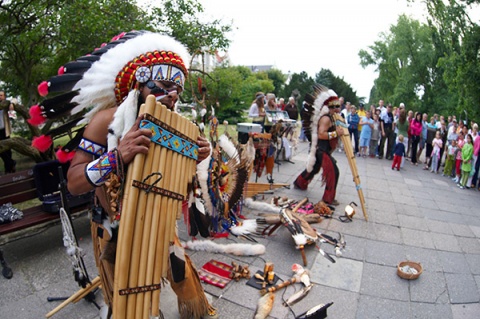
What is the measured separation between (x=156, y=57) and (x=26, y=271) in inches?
107

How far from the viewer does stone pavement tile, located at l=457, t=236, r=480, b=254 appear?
425cm

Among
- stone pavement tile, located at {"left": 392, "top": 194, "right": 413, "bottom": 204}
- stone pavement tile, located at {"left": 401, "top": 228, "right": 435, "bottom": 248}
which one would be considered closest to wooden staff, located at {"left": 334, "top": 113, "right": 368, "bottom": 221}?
stone pavement tile, located at {"left": 401, "top": 228, "right": 435, "bottom": 248}

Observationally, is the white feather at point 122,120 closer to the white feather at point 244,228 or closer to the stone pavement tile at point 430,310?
the white feather at point 244,228

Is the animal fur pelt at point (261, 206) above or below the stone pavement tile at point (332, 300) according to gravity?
above

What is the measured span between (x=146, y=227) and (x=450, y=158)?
960cm

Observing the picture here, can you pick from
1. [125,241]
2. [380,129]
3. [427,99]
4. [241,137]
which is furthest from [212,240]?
[427,99]

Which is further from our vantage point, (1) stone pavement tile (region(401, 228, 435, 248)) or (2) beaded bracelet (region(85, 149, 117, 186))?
(1) stone pavement tile (region(401, 228, 435, 248))

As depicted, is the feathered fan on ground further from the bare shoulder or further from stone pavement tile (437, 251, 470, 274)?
stone pavement tile (437, 251, 470, 274)

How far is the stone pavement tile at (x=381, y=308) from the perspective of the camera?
9.13ft

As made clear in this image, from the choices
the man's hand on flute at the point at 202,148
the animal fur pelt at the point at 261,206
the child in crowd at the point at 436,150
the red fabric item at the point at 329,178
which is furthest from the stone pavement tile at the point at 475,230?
the man's hand on flute at the point at 202,148

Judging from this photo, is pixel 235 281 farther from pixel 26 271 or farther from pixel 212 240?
pixel 26 271

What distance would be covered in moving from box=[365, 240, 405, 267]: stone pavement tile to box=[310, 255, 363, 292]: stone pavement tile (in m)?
0.26

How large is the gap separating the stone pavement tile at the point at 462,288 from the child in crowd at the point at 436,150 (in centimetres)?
650

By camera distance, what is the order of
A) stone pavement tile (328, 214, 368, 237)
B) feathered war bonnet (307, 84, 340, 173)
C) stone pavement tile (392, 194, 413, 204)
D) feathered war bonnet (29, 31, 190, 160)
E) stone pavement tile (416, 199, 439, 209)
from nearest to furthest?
feathered war bonnet (29, 31, 190, 160), stone pavement tile (328, 214, 368, 237), feathered war bonnet (307, 84, 340, 173), stone pavement tile (416, 199, 439, 209), stone pavement tile (392, 194, 413, 204)
